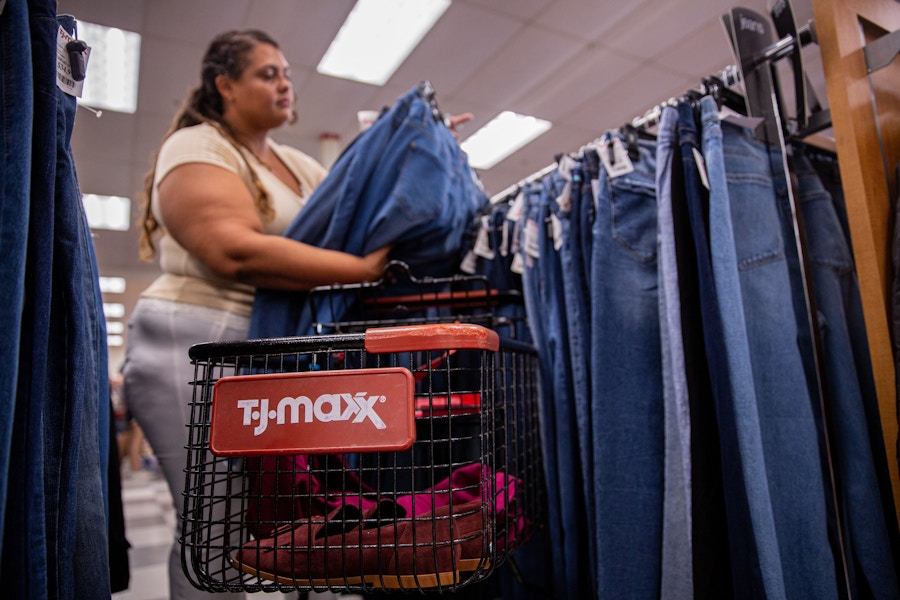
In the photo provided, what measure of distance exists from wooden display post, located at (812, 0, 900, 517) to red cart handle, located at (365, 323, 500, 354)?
0.66 metres

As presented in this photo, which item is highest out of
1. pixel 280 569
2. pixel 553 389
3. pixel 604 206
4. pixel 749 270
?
pixel 604 206

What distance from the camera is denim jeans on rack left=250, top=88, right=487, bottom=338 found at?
1182 millimetres

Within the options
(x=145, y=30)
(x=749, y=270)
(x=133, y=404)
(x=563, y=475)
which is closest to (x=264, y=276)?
(x=133, y=404)

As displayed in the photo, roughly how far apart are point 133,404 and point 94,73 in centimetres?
340

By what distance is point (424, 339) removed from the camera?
0.66 meters

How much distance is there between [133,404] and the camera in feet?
3.50

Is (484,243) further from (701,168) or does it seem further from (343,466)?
(343,466)

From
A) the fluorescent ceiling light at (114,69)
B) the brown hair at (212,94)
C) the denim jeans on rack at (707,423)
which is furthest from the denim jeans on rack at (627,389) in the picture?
the fluorescent ceiling light at (114,69)

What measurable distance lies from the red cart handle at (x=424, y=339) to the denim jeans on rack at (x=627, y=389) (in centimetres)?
40

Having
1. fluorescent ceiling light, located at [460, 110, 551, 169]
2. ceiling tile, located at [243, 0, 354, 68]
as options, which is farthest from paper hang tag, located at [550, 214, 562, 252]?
fluorescent ceiling light, located at [460, 110, 551, 169]

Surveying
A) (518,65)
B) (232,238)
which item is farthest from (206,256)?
(518,65)

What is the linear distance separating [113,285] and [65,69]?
9933 mm

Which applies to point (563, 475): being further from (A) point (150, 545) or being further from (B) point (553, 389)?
(A) point (150, 545)

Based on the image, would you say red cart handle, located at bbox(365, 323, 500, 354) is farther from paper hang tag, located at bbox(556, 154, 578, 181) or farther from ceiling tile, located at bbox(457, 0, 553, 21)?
ceiling tile, located at bbox(457, 0, 553, 21)
